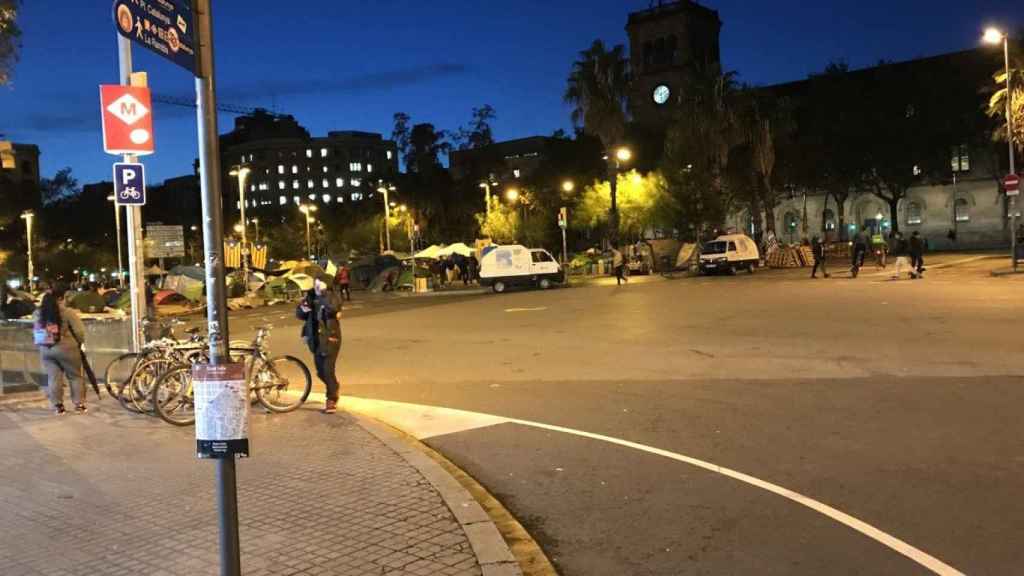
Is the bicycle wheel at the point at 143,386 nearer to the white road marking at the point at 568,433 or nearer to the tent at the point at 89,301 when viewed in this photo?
the white road marking at the point at 568,433

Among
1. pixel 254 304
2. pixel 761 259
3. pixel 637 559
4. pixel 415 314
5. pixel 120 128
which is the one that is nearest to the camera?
pixel 637 559

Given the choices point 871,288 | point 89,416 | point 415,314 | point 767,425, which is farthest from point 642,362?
point 871,288

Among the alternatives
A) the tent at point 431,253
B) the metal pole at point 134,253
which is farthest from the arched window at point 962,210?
the metal pole at point 134,253

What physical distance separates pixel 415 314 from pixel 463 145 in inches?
2559

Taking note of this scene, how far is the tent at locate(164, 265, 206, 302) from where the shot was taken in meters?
39.2

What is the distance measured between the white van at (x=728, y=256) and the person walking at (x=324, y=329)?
3081cm

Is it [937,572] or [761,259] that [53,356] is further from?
[761,259]

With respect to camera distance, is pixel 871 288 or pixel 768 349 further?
pixel 871 288

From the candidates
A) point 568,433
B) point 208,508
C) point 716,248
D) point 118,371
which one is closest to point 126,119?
point 118,371

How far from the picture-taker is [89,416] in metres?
9.84

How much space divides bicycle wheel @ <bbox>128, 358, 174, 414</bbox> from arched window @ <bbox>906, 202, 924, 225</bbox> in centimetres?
6629

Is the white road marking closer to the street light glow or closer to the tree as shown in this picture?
the tree

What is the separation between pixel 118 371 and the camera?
10711mm

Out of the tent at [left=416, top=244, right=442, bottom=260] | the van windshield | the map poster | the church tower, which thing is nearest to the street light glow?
the van windshield
